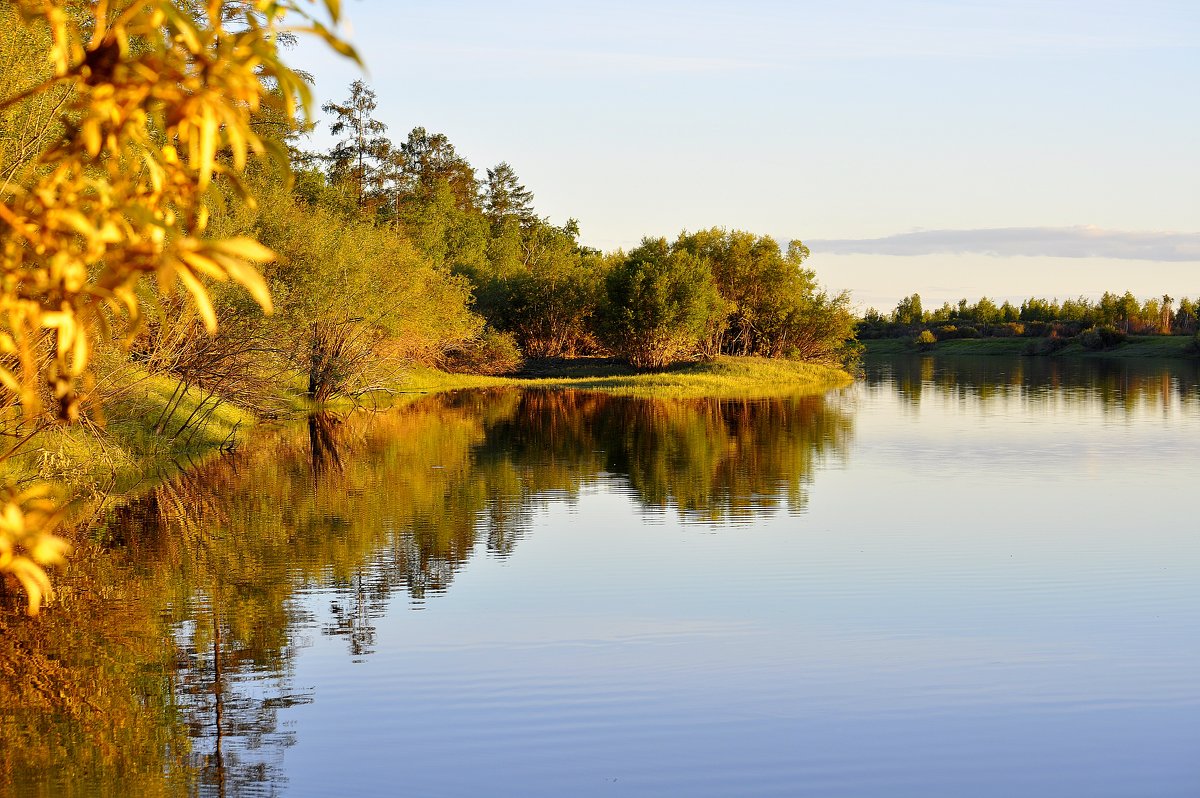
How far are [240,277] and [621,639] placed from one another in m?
10.9

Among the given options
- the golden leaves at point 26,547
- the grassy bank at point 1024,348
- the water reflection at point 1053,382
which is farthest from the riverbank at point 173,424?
the grassy bank at point 1024,348

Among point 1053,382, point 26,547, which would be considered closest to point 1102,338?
point 1053,382

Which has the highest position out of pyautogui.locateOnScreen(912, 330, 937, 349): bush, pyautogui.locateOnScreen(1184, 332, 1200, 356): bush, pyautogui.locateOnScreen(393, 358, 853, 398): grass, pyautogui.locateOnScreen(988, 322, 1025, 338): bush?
pyautogui.locateOnScreen(988, 322, 1025, 338): bush

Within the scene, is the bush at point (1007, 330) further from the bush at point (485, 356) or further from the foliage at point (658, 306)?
the bush at point (485, 356)

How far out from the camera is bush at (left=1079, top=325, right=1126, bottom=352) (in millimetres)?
107125

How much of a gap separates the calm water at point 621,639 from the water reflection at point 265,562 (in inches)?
2.4

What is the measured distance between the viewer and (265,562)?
55.0 ft

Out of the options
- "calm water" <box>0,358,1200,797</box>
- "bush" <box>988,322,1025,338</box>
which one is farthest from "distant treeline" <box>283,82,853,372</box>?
"bush" <box>988,322,1025,338</box>

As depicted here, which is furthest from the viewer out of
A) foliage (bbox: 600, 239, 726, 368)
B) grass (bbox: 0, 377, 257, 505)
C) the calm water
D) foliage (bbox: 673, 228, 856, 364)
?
foliage (bbox: 673, 228, 856, 364)

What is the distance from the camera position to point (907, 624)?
1384 centimetres

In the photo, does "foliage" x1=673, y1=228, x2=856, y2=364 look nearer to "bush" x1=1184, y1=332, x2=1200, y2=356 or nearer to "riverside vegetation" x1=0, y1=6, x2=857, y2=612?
"riverside vegetation" x1=0, y1=6, x2=857, y2=612

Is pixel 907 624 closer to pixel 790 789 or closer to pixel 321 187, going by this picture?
pixel 790 789

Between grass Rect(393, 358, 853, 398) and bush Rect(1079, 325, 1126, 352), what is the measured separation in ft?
155

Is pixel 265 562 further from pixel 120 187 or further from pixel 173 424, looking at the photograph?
pixel 120 187
